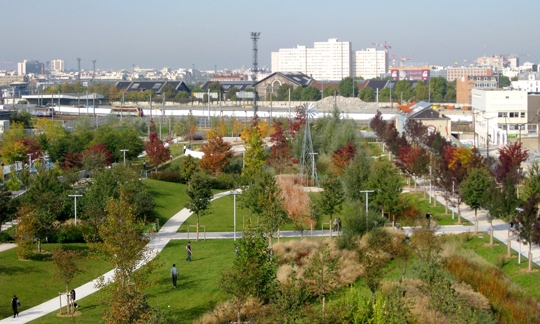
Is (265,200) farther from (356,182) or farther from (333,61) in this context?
(333,61)

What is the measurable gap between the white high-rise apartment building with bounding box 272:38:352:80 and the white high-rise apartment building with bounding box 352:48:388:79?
6204 millimetres

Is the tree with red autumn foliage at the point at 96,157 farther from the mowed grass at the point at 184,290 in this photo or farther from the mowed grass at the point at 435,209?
the mowed grass at the point at 435,209

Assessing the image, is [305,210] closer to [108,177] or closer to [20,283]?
[108,177]

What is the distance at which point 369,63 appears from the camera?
178 meters

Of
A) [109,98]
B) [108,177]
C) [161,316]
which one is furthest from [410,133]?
[109,98]

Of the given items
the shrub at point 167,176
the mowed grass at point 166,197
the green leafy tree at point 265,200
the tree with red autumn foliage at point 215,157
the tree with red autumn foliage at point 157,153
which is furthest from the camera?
the tree with red autumn foliage at point 157,153

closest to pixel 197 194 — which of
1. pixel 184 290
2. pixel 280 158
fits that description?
pixel 184 290

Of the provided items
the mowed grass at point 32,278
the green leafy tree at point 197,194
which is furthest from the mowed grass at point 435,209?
the mowed grass at point 32,278

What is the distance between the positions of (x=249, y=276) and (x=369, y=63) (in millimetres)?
166114

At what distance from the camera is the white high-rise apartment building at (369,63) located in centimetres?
17750

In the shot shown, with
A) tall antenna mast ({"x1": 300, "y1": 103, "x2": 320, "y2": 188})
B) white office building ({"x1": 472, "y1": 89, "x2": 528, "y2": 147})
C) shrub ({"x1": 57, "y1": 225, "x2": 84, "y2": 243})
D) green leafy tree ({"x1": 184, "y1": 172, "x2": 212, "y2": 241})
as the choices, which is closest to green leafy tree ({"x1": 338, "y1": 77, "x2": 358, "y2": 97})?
white office building ({"x1": 472, "y1": 89, "x2": 528, "y2": 147})

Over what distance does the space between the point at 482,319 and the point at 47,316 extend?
29.8ft

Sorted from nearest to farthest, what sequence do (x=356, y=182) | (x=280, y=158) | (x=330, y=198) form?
(x=330, y=198), (x=356, y=182), (x=280, y=158)

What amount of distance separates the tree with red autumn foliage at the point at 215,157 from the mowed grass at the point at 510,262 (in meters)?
15.5
